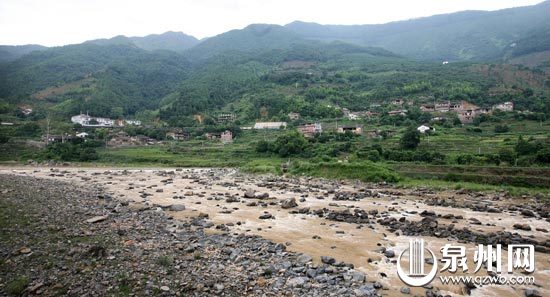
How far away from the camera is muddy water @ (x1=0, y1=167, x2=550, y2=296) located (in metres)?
12.2

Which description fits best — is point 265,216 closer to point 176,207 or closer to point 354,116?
point 176,207

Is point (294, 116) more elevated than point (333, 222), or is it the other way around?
point (333, 222)

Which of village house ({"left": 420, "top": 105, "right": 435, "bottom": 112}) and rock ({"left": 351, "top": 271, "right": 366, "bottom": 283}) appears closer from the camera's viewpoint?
rock ({"left": 351, "top": 271, "right": 366, "bottom": 283})

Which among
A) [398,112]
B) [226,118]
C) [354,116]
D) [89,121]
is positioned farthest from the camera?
[226,118]

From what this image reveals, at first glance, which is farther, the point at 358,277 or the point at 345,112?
the point at 345,112

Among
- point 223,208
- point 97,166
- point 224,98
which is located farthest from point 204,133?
point 223,208

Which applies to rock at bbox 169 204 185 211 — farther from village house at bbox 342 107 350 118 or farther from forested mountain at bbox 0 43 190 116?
forested mountain at bbox 0 43 190 116

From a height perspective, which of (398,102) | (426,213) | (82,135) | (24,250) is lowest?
(398,102)

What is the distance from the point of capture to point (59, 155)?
59656 mm

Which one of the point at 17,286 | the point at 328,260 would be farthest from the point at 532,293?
the point at 17,286

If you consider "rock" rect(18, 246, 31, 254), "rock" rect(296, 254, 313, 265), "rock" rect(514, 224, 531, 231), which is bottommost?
"rock" rect(514, 224, 531, 231)

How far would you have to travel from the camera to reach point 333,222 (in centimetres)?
1909

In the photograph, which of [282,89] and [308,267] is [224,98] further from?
[308,267]

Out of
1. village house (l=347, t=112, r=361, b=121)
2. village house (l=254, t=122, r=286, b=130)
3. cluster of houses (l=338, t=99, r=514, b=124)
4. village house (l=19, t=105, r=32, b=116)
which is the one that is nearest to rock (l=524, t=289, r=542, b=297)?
cluster of houses (l=338, t=99, r=514, b=124)
